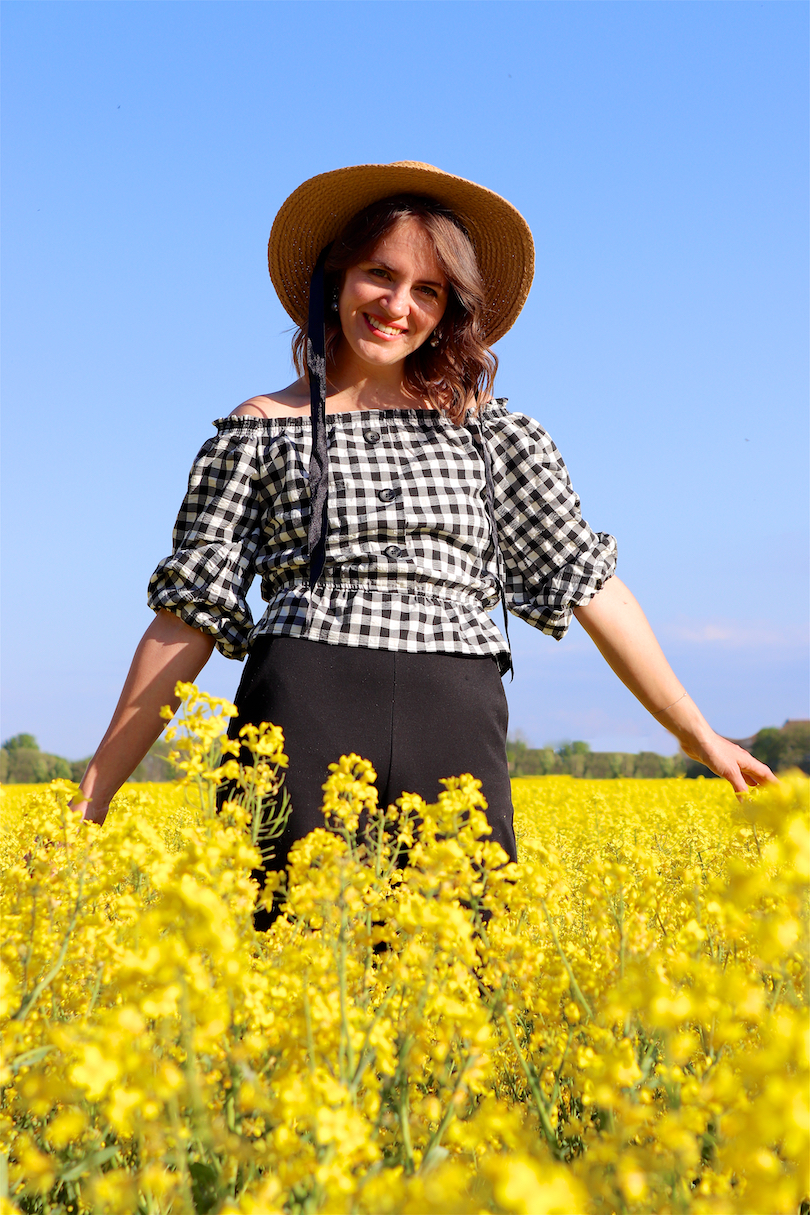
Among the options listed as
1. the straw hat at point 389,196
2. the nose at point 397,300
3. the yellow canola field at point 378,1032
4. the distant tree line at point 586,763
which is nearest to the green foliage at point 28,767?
the distant tree line at point 586,763

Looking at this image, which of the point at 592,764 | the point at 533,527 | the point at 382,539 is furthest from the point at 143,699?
the point at 592,764

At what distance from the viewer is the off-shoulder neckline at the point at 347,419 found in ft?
7.69

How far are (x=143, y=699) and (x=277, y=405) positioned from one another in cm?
78

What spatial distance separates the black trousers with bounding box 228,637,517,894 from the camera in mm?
2029

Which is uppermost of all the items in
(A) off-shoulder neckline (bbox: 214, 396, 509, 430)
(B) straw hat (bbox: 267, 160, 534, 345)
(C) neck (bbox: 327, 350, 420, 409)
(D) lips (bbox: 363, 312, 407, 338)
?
(B) straw hat (bbox: 267, 160, 534, 345)

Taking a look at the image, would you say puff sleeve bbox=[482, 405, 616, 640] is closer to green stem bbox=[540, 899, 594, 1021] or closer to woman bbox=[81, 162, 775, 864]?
woman bbox=[81, 162, 775, 864]

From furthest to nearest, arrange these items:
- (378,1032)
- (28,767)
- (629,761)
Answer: (28,767) < (629,761) < (378,1032)

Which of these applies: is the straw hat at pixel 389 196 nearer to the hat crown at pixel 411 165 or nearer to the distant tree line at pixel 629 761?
the hat crown at pixel 411 165

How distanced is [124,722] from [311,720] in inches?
17.7

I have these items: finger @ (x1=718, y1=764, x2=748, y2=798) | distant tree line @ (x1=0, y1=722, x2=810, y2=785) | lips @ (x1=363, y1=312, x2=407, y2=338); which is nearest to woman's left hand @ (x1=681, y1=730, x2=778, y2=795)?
finger @ (x1=718, y1=764, x2=748, y2=798)

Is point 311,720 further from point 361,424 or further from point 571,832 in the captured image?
point 571,832

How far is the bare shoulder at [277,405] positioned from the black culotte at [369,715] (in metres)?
0.59

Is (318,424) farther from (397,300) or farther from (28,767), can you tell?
(28,767)

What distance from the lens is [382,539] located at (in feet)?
7.17
